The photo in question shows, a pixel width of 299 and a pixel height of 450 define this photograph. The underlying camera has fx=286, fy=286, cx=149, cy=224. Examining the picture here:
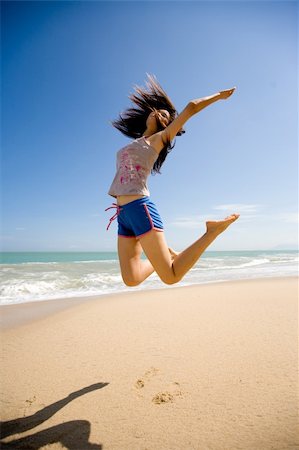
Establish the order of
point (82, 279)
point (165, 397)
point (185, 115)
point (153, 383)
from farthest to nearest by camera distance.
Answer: point (82, 279) → point (153, 383) → point (185, 115) → point (165, 397)

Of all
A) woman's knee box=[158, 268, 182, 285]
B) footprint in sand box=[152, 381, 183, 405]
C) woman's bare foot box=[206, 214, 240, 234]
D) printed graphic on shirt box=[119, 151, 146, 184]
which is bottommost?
footprint in sand box=[152, 381, 183, 405]

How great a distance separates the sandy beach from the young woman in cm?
99

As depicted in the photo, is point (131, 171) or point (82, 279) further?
point (82, 279)

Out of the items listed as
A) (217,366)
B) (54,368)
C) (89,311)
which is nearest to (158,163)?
(217,366)

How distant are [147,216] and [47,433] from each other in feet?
5.98

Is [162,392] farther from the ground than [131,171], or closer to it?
closer to it

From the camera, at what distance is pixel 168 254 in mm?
2516

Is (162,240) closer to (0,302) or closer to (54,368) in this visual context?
(54,368)

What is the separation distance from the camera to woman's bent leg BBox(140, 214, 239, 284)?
2.45 m

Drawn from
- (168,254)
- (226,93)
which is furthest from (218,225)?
(226,93)

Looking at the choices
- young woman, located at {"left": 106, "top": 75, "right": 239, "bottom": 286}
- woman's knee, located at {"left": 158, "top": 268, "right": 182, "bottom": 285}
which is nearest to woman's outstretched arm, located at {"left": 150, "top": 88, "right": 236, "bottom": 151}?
young woman, located at {"left": 106, "top": 75, "right": 239, "bottom": 286}

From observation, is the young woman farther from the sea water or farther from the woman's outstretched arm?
the sea water

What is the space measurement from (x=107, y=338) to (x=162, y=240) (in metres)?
2.15

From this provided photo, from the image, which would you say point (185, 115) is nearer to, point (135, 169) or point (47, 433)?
point (135, 169)
